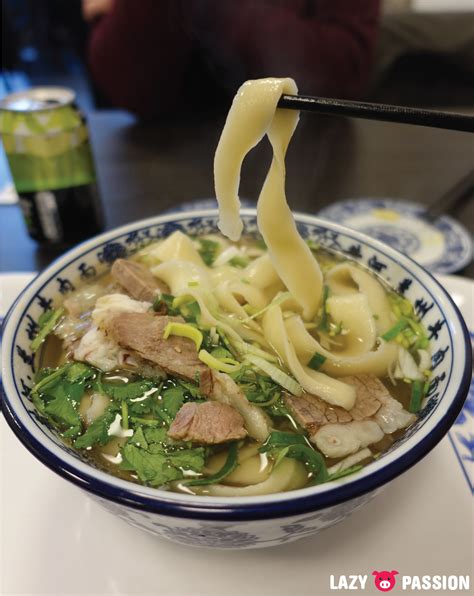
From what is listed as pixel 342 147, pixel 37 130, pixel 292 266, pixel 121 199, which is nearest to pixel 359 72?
pixel 342 147

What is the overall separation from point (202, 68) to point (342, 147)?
1.52 m

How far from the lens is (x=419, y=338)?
3.86ft

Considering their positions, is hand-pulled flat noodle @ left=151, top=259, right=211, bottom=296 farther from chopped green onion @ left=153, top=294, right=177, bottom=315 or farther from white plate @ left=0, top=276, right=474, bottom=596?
white plate @ left=0, top=276, right=474, bottom=596

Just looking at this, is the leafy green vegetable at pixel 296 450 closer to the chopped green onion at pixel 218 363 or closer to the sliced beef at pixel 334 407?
the sliced beef at pixel 334 407

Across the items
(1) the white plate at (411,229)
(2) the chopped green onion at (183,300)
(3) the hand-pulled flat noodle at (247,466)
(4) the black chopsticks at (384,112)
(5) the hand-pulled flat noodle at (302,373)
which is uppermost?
(4) the black chopsticks at (384,112)

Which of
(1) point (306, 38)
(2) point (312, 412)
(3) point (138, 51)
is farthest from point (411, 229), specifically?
(3) point (138, 51)

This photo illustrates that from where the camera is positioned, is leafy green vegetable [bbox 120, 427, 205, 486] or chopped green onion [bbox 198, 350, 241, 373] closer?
leafy green vegetable [bbox 120, 427, 205, 486]

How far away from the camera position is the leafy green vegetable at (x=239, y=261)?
146 centimetres

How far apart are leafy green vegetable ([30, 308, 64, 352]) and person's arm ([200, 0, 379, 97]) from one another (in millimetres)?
2694

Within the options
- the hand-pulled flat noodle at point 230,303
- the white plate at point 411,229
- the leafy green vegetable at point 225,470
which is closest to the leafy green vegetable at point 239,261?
the hand-pulled flat noodle at point 230,303

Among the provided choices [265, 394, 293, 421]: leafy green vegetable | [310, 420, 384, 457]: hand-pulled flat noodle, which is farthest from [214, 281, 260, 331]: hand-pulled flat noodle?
[310, 420, 384, 457]: hand-pulled flat noodle

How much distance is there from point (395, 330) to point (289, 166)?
1.73m

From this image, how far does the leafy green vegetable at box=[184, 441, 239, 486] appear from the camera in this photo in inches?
35.5

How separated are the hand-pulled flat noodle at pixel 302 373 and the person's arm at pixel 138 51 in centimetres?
258
